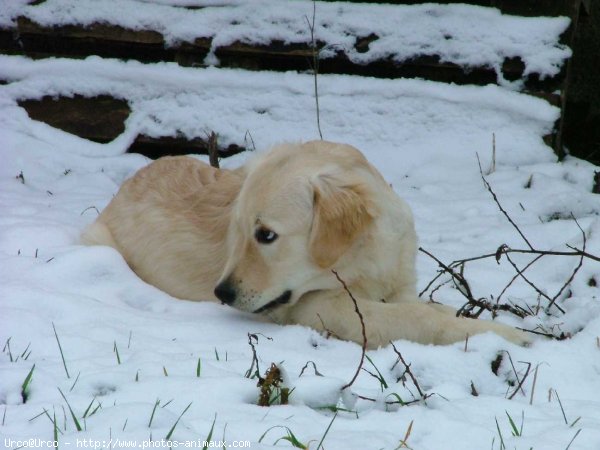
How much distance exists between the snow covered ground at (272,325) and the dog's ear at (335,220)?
383 millimetres

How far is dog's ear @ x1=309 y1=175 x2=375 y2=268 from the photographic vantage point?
3.61 metres

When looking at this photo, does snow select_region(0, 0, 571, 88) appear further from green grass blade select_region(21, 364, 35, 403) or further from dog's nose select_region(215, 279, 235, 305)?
green grass blade select_region(21, 364, 35, 403)

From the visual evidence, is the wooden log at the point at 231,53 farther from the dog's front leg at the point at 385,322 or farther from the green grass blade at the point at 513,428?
the green grass blade at the point at 513,428

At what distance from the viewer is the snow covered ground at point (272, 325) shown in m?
2.30

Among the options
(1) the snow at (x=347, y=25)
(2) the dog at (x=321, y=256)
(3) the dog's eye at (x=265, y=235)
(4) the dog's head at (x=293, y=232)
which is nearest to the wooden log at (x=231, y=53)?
(1) the snow at (x=347, y=25)

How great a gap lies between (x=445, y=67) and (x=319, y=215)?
3.40m

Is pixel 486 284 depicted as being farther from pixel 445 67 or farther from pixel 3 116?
pixel 3 116

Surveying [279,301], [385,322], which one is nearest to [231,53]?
[279,301]

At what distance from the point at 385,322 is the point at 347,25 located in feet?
12.5

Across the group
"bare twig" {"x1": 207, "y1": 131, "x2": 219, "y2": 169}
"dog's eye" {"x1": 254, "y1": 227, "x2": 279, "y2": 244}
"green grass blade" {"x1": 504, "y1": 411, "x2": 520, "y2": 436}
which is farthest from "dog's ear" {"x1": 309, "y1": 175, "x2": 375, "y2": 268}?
"bare twig" {"x1": 207, "y1": 131, "x2": 219, "y2": 169}

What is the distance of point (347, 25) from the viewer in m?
6.71

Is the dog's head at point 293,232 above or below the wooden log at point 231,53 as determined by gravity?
below

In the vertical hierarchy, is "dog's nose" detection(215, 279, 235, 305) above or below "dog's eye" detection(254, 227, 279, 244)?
below

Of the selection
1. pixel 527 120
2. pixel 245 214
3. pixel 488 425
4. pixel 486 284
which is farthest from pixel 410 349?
pixel 527 120
